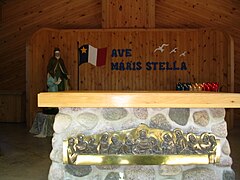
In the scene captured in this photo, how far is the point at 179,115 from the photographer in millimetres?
2648

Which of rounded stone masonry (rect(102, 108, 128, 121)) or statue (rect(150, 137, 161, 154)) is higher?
rounded stone masonry (rect(102, 108, 128, 121))

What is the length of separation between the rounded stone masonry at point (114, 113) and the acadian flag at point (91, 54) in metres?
4.72

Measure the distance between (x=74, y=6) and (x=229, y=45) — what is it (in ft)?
13.2

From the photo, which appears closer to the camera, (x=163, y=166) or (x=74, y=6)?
(x=163, y=166)

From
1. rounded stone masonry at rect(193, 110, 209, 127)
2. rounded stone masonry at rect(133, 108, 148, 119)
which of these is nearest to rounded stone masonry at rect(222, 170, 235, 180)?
rounded stone masonry at rect(193, 110, 209, 127)

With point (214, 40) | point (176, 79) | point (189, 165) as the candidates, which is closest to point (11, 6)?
point (176, 79)

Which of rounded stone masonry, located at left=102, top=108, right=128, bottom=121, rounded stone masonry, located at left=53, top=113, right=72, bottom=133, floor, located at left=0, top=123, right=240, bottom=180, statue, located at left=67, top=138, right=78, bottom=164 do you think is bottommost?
floor, located at left=0, top=123, right=240, bottom=180

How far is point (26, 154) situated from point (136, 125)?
2.65m

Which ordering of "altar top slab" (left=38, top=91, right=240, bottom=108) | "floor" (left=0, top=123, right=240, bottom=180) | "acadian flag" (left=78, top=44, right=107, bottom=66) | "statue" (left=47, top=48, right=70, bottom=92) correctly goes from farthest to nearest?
"acadian flag" (left=78, top=44, right=107, bottom=66), "statue" (left=47, top=48, right=70, bottom=92), "floor" (left=0, top=123, right=240, bottom=180), "altar top slab" (left=38, top=91, right=240, bottom=108)

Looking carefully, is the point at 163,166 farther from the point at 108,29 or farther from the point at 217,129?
the point at 108,29

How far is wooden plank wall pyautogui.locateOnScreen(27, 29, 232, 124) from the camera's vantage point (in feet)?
23.4

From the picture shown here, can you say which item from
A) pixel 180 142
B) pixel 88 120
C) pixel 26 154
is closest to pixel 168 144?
pixel 180 142

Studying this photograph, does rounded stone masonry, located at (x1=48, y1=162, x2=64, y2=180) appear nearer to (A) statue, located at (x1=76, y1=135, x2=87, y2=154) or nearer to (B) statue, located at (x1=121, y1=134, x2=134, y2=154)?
(A) statue, located at (x1=76, y1=135, x2=87, y2=154)

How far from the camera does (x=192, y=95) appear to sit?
2496 millimetres
